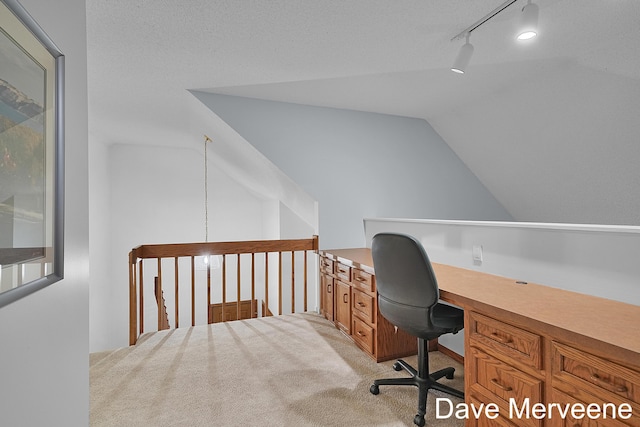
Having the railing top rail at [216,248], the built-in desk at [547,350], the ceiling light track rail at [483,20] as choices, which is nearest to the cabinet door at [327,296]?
the railing top rail at [216,248]

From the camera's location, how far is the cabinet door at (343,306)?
9.66 ft

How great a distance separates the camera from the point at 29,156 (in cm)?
94

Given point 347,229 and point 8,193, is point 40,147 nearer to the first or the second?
point 8,193

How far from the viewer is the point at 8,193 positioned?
33.3 inches

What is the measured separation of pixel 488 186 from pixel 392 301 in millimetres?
3112

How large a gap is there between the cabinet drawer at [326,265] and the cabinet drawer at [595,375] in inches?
88.9

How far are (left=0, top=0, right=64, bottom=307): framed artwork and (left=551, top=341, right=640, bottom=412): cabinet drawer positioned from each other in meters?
1.71

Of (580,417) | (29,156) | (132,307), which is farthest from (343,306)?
(29,156)

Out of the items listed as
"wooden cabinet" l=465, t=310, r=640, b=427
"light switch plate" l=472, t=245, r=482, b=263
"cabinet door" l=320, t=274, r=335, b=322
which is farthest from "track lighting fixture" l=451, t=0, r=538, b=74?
"cabinet door" l=320, t=274, r=335, b=322

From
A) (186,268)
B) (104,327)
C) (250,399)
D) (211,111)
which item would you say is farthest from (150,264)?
(250,399)

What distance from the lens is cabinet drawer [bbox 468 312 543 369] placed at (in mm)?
1274

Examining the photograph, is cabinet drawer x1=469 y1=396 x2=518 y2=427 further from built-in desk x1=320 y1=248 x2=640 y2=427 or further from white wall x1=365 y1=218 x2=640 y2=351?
white wall x1=365 y1=218 x2=640 y2=351

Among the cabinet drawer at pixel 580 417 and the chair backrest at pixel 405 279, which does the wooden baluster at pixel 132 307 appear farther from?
the cabinet drawer at pixel 580 417

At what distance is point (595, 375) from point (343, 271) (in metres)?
2.08
